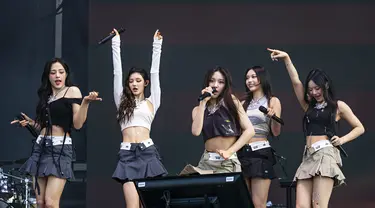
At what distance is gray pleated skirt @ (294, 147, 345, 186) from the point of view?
6.32 meters

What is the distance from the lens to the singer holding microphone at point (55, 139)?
6.42m

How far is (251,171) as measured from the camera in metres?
6.77

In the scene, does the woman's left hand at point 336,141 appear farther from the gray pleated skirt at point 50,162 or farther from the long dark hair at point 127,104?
the gray pleated skirt at point 50,162

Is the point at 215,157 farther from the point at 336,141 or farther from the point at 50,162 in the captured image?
the point at 50,162

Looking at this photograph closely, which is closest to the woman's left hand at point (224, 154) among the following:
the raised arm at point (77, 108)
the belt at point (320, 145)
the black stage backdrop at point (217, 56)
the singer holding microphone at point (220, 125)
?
the singer holding microphone at point (220, 125)

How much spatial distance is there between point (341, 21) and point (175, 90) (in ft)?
6.29

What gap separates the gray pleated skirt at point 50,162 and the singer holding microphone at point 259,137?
4.89 feet

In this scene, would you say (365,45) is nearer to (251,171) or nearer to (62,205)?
(251,171)

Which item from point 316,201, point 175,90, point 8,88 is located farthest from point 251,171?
point 8,88

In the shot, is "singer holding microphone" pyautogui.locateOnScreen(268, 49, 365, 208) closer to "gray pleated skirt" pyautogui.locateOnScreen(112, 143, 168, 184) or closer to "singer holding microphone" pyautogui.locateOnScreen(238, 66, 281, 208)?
"singer holding microphone" pyautogui.locateOnScreen(238, 66, 281, 208)

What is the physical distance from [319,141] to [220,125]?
82 cm

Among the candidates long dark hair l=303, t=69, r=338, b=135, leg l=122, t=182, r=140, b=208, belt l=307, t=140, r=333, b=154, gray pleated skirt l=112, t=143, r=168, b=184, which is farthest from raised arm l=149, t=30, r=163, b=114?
belt l=307, t=140, r=333, b=154

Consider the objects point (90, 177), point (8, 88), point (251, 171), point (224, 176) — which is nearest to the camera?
point (224, 176)

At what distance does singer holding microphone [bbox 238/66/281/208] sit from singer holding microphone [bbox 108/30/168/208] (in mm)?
777
